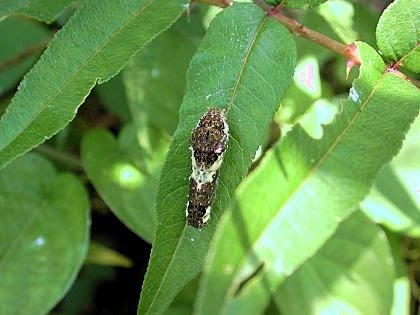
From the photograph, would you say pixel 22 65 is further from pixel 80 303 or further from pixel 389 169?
pixel 389 169

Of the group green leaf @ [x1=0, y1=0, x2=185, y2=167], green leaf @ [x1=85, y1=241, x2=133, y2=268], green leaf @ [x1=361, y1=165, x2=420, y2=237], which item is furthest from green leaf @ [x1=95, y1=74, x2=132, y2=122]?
green leaf @ [x1=0, y1=0, x2=185, y2=167]

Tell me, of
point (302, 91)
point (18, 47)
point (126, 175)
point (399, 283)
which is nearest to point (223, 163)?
point (126, 175)

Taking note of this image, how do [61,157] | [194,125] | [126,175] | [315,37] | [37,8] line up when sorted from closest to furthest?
[194,125] → [315,37] → [37,8] → [126,175] → [61,157]

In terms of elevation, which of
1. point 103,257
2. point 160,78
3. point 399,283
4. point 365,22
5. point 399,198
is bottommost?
point 103,257

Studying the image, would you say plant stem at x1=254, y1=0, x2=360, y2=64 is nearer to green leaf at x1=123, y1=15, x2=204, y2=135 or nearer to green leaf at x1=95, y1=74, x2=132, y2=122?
green leaf at x1=123, y1=15, x2=204, y2=135

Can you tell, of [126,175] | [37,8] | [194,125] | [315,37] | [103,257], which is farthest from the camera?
[103,257]

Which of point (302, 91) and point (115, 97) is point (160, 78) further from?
point (302, 91)

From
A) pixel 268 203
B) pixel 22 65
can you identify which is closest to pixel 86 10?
pixel 268 203
